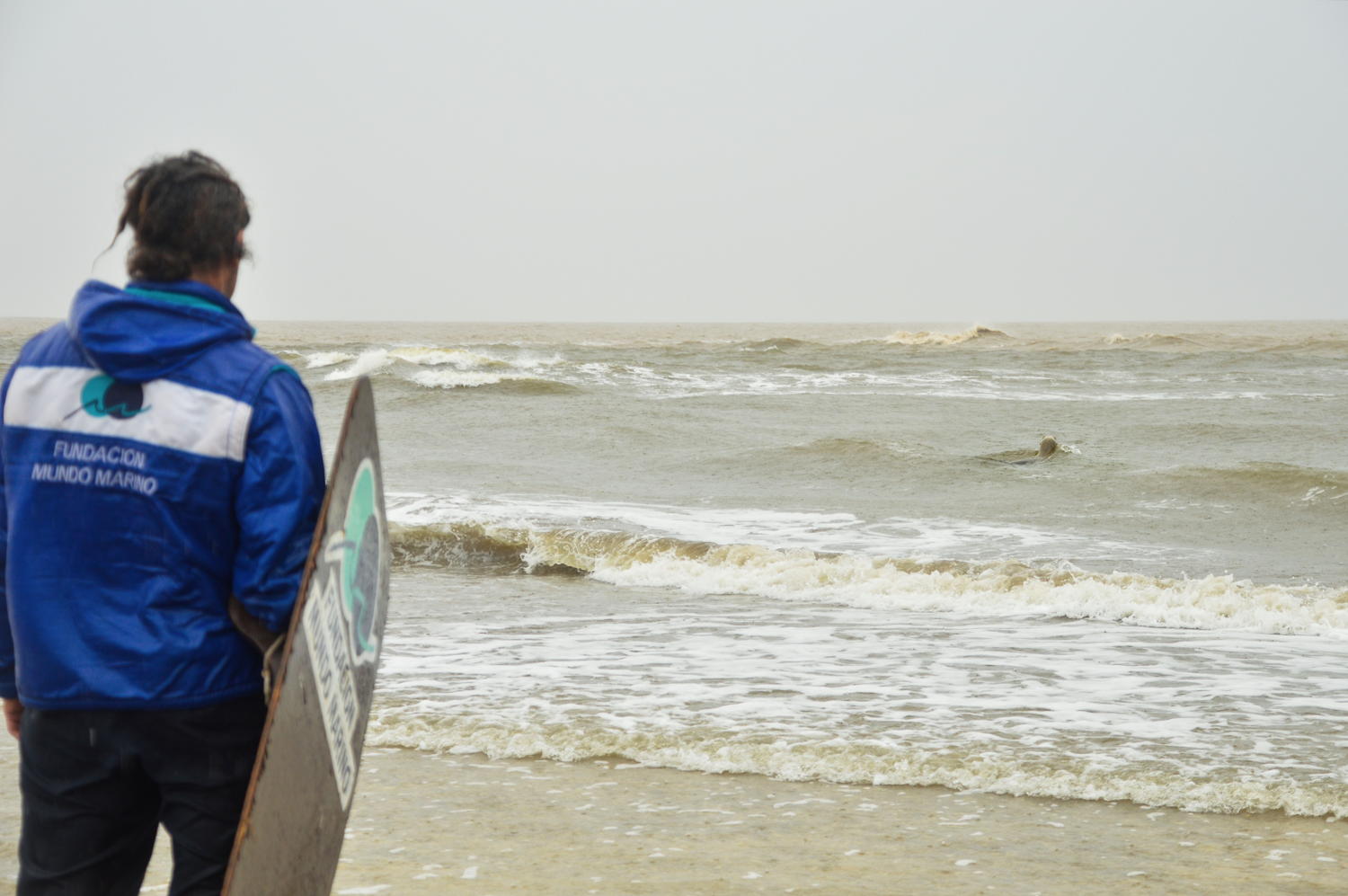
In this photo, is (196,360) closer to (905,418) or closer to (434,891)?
(434,891)

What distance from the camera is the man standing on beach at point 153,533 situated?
188 centimetres

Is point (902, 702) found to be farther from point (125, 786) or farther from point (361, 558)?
point (125, 786)

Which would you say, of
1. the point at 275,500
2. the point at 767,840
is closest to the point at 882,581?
the point at 767,840

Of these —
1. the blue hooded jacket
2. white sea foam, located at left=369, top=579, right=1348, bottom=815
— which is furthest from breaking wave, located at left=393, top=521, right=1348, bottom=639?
the blue hooded jacket

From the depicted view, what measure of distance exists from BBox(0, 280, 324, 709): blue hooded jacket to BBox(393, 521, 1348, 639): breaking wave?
673cm

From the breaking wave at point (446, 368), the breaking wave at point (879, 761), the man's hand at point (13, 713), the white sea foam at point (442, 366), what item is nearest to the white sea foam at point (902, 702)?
the breaking wave at point (879, 761)

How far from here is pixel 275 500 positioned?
1.90 meters

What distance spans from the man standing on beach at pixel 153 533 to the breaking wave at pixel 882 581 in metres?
6.68

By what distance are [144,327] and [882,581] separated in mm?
7507

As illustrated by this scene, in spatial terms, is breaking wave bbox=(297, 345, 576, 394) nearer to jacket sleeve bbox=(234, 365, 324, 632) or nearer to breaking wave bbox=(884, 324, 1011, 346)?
breaking wave bbox=(884, 324, 1011, 346)

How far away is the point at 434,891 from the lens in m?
3.37

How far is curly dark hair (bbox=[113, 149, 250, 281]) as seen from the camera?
6.40ft

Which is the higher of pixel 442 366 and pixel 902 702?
pixel 442 366

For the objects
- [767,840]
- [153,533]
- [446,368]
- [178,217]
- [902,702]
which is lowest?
[902,702]
